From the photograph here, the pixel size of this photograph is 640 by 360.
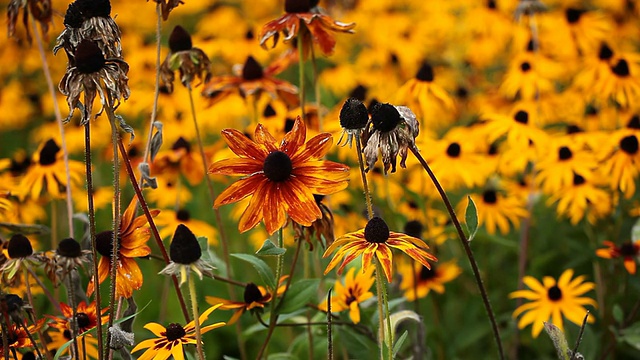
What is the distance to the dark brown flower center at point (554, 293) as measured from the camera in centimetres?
221

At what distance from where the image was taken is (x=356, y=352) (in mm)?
1999

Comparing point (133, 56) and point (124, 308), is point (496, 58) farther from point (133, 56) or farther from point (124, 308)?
point (124, 308)

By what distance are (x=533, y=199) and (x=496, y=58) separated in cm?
255

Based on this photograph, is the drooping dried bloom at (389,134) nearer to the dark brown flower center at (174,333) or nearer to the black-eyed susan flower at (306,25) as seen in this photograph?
the dark brown flower center at (174,333)

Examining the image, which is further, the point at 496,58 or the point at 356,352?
the point at 496,58

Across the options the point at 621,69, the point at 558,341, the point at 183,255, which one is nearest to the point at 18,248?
the point at 183,255

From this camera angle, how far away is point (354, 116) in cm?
135

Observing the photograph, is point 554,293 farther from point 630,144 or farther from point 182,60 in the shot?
point 182,60

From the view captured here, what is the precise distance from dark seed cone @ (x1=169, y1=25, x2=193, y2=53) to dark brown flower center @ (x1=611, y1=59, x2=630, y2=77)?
5.56 feet

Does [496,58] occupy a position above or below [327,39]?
below

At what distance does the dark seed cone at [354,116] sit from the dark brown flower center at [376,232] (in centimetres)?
18

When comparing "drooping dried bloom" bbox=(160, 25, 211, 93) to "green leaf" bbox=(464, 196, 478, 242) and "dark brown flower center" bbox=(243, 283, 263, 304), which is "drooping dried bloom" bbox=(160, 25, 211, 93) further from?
"green leaf" bbox=(464, 196, 478, 242)

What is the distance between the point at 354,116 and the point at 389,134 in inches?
3.5

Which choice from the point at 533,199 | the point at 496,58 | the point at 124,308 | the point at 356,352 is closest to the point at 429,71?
the point at 533,199
